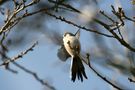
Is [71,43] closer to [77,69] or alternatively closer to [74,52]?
[74,52]

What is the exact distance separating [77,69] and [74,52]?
0.40ft

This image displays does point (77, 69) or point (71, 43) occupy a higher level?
point (71, 43)

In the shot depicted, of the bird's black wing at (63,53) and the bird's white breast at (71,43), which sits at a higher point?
the bird's white breast at (71,43)

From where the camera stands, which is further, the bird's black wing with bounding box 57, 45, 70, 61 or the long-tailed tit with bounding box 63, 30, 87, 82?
the bird's black wing with bounding box 57, 45, 70, 61

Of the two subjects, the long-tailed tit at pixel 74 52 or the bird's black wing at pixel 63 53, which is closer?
the long-tailed tit at pixel 74 52

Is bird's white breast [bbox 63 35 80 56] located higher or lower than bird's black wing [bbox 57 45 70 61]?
higher

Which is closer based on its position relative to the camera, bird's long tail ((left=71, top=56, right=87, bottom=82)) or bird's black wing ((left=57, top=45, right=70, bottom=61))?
bird's long tail ((left=71, top=56, right=87, bottom=82))

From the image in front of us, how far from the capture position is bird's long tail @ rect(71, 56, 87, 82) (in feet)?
8.50

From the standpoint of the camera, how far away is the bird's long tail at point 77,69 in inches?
102

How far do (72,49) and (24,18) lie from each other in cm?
52

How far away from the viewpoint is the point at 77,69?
104 inches

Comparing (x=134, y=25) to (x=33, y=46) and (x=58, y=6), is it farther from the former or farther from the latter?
(x=33, y=46)

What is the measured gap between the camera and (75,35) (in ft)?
8.97

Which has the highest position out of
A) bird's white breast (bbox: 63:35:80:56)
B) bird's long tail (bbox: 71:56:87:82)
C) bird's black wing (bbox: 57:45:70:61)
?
bird's white breast (bbox: 63:35:80:56)
